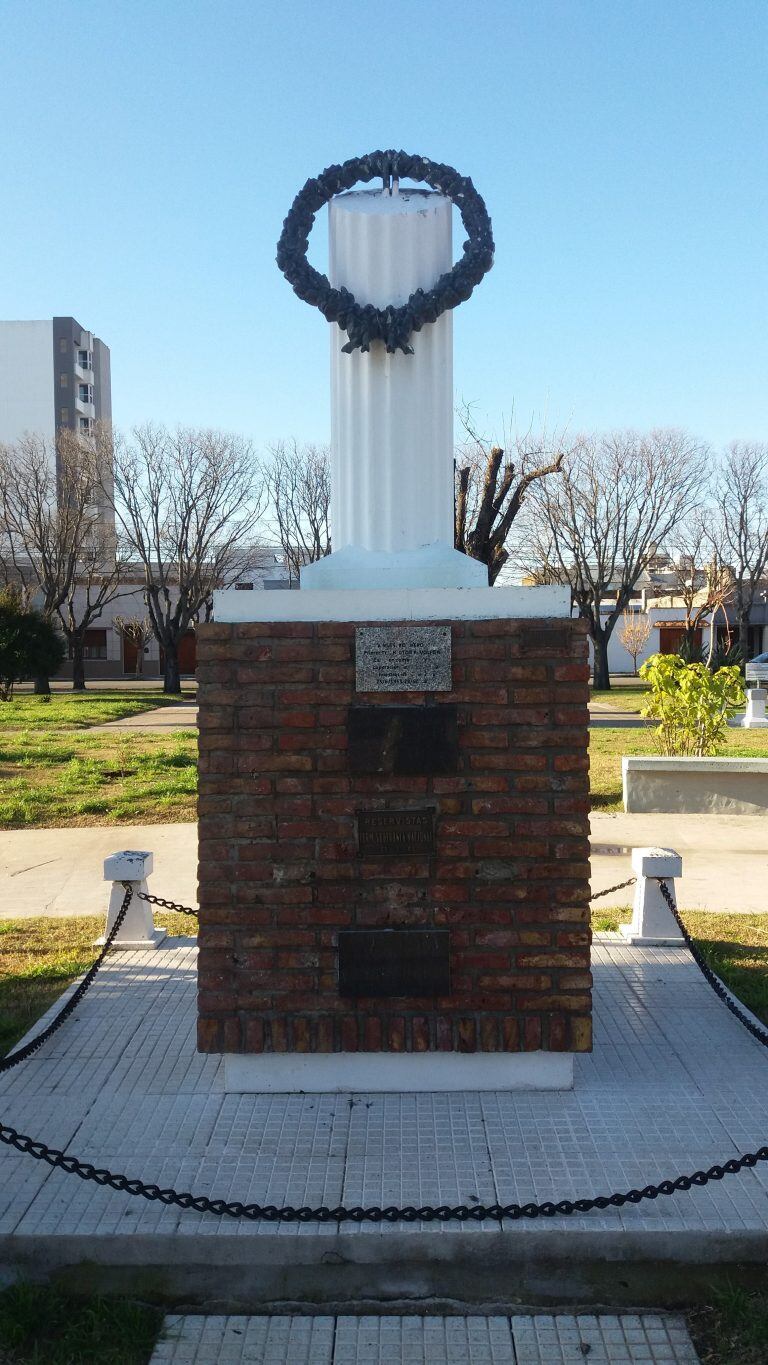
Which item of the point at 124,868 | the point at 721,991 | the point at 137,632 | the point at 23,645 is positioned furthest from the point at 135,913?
the point at 137,632

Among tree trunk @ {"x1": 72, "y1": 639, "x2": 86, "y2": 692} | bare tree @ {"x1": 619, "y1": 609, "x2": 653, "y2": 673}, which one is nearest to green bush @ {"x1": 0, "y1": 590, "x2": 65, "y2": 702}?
tree trunk @ {"x1": 72, "y1": 639, "x2": 86, "y2": 692}

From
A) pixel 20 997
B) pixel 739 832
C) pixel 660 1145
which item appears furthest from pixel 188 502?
pixel 660 1145

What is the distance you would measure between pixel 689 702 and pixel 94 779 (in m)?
6.82

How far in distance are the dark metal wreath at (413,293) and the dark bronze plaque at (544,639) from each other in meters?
1.15

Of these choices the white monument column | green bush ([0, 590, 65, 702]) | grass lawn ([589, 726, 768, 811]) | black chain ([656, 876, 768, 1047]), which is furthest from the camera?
green bush ([0, 590, 65, 702])

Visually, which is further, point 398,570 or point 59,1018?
point 59,1018

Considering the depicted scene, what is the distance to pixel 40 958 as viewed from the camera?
579 centimetres

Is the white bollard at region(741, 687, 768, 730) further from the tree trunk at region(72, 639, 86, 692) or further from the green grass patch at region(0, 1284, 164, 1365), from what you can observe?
the tree trunk at region(72, 639, 86, 692)

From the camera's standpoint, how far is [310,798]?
3.66 m

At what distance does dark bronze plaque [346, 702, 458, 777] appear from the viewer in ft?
11.9

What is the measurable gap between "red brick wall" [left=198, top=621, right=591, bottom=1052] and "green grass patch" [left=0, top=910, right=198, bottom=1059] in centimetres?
147

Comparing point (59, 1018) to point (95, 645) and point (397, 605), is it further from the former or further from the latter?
point (95, 645)

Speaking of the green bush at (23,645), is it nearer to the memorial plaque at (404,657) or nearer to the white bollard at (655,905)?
the white bollard at (655,905)

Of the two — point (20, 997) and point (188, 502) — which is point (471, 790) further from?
point (188, 502)
